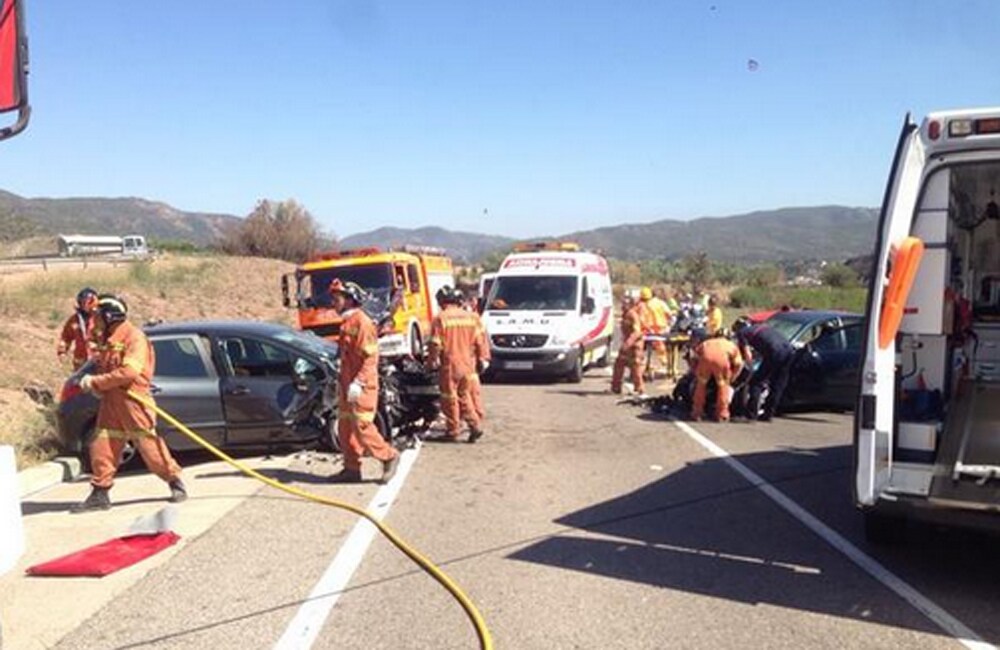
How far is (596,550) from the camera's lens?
585 centimetres

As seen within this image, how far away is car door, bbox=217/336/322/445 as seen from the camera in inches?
344

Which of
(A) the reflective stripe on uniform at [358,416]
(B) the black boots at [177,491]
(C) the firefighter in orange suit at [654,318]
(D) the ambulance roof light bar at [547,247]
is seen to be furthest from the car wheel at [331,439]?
(D) the ambulance roof light bar at [547,247]

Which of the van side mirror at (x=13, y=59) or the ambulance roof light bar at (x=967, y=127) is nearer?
the van side mirror at (x=13, y=59)

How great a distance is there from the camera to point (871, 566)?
17.9 feet

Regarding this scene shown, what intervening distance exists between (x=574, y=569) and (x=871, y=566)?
183 cm

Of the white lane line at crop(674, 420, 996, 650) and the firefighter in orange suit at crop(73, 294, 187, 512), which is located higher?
the firefighter in orange suit at crop(73, 294, 187, 512)

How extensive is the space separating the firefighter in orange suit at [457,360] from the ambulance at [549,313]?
590 cm

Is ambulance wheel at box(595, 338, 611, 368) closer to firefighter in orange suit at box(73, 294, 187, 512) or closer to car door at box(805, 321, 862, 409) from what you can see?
car door at box(805, 321, 862, 409)

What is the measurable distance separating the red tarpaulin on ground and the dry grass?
10.4ft

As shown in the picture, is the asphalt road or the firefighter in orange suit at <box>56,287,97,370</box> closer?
the asphalt road

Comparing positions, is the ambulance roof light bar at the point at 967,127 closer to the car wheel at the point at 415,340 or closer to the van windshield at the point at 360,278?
the car wheel at the point at 415,340

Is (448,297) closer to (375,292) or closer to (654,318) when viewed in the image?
(654,318)

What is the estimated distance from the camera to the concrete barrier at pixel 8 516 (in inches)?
137

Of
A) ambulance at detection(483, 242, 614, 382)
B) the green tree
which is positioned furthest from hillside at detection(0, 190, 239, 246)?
ambulance at detection(483, 242, 614, 382)
